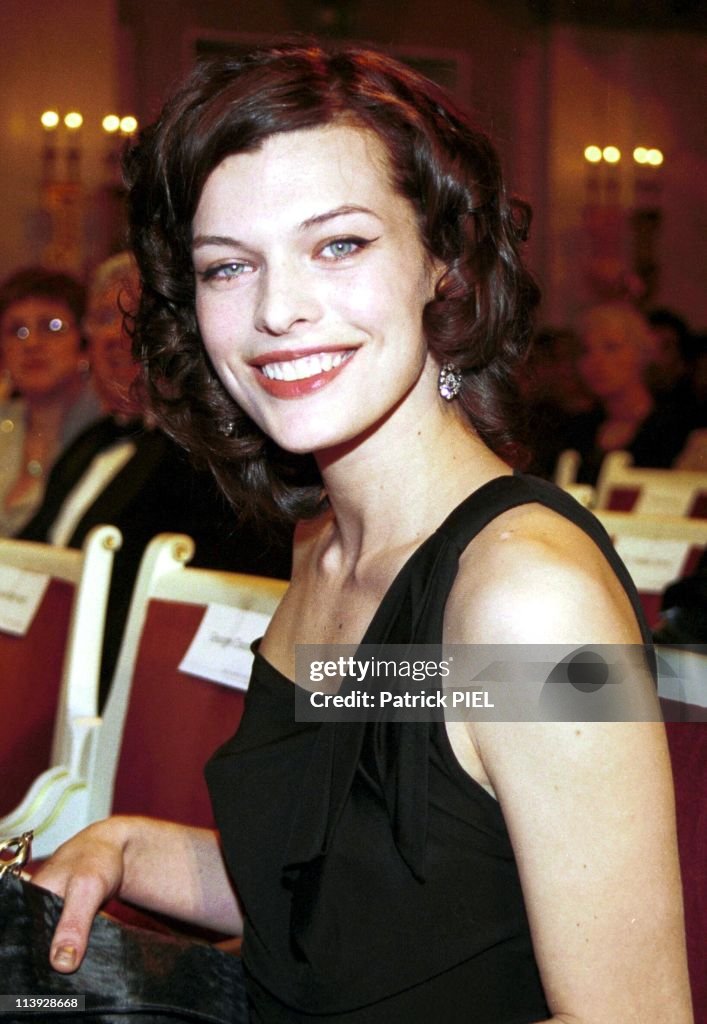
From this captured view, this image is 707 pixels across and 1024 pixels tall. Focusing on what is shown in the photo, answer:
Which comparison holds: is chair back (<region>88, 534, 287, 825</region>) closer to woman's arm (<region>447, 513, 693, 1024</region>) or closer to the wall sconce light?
woman's arm (<region>447, 513, 693, 1024</region>)

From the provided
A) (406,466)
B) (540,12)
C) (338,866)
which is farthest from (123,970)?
(540,12)

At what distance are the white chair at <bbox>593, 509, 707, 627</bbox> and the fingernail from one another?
1.30 metres

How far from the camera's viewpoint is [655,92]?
6.96m

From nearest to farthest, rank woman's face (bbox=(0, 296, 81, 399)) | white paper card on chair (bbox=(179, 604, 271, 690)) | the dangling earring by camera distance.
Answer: the dangling earring < white paper card on chair (bbox=(179, 604, 271, 690)) < woman's face (bbox=(0, 296, 81, 399))

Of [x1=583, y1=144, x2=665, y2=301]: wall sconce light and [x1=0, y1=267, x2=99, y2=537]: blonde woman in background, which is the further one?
[x1=583, y1=144, x2=665, y2=301]: wall sconce light

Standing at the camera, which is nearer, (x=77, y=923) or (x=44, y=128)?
(x=77, y=923)

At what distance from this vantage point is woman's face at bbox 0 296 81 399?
3.52 m

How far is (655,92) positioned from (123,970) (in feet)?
22.6

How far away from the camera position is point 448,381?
3.40 feet

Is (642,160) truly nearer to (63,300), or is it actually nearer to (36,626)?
(63,300)

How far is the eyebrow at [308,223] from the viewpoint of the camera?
91cm

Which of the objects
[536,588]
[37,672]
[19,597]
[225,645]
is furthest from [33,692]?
[536,588]

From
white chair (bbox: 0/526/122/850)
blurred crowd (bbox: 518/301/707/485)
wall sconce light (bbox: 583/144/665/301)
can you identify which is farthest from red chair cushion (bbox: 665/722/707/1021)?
wall sconce light (bbox: 583/144/665/301)

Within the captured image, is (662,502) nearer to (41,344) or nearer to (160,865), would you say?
(41,344)
